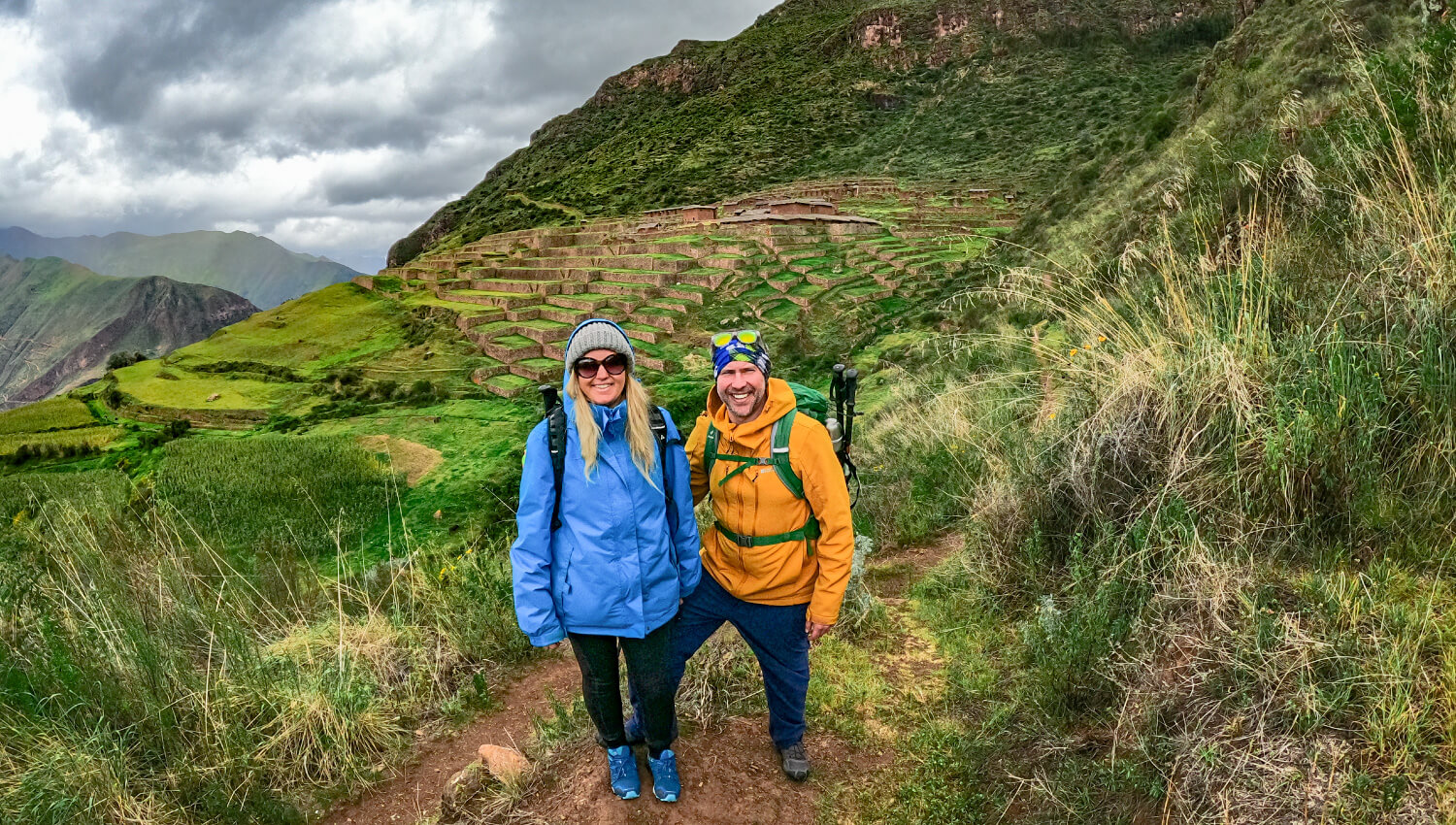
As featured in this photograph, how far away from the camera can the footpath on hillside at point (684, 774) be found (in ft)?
7.84

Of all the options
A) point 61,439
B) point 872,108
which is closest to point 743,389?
point 61,439

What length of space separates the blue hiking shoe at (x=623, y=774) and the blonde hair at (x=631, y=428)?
0.99 meters

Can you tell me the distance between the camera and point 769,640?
8.02 feet

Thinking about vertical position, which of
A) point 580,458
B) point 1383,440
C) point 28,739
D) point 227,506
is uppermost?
point 580,458

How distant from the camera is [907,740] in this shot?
2652mm

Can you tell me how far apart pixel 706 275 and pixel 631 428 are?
18.5 m

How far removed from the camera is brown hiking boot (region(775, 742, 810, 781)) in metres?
2.51

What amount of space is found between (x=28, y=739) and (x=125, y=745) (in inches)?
11.8

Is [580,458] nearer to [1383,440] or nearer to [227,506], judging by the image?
[1383,440]

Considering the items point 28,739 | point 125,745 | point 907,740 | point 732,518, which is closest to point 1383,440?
point 907,740

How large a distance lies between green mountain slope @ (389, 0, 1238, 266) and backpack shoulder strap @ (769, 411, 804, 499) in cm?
3123

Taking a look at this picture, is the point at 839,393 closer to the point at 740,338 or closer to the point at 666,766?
the point at 740,338

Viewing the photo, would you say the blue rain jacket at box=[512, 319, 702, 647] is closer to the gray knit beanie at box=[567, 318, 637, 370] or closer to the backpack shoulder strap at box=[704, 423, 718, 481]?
the gray knit beanie at box=[567, 318, 637, 370]

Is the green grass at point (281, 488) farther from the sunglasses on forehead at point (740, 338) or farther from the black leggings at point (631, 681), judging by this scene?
the sunglasses on forehead at point (740, 338)
